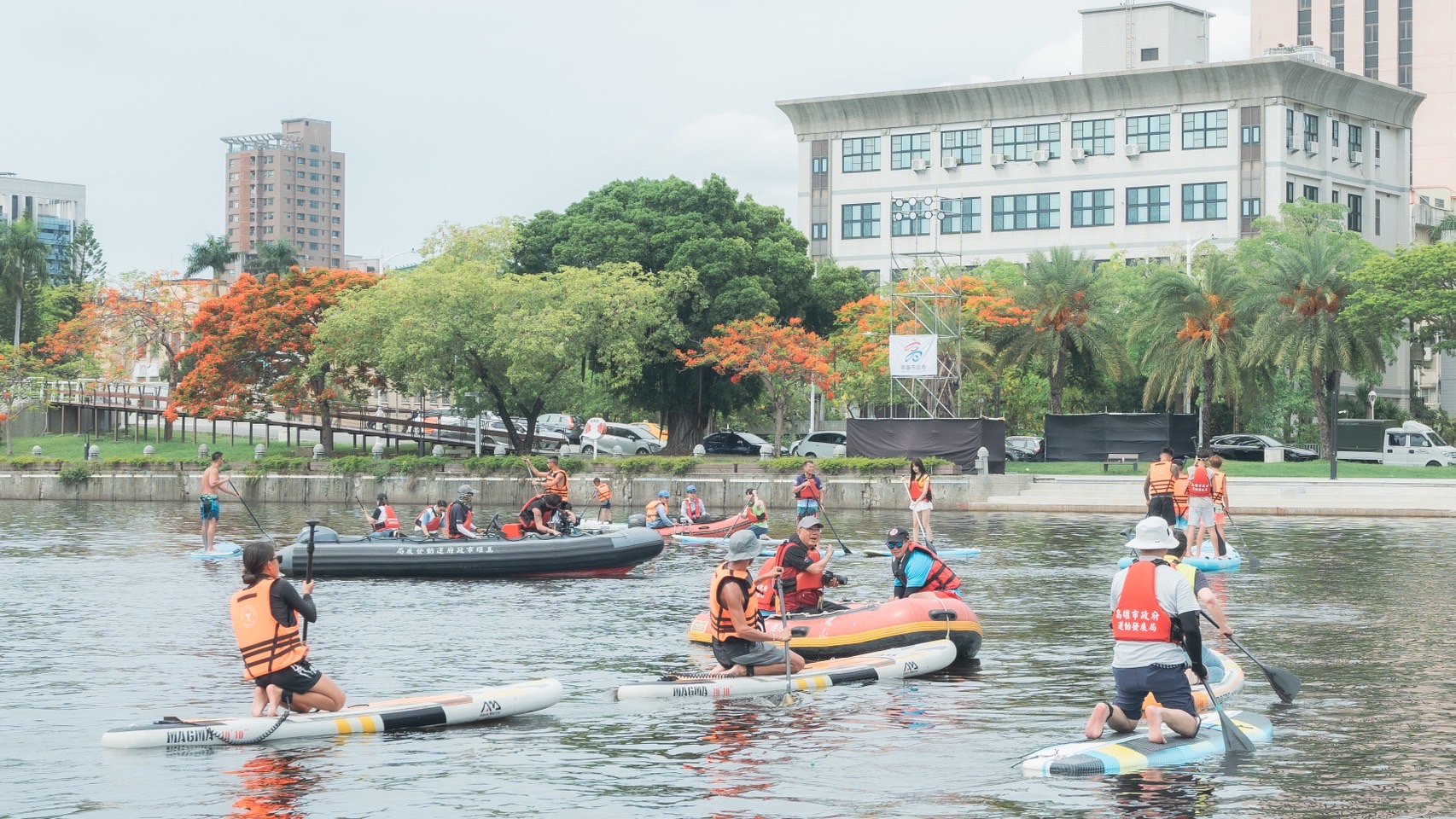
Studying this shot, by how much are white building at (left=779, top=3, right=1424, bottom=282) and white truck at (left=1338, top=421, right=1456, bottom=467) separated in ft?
60.0

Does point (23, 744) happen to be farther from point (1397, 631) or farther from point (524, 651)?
point (1397, 631)

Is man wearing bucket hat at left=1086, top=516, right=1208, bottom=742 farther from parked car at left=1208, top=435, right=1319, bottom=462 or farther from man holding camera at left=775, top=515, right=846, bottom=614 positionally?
parked car at left=1208, top=435, right=1319, bottom=462

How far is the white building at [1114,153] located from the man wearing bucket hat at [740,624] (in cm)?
6495

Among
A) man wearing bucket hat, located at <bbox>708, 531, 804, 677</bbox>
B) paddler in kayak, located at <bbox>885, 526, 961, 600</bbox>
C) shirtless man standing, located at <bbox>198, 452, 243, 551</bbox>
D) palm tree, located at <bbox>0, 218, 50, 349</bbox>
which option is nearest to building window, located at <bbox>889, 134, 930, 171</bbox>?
Answer: palm tree, located at <bbox>0, 218, 50, 349</bbox>

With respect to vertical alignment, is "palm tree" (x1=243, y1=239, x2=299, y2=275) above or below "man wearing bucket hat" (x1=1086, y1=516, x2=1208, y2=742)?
above

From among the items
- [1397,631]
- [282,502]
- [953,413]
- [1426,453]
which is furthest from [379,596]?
[1426,453]

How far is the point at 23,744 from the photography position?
1405 cm

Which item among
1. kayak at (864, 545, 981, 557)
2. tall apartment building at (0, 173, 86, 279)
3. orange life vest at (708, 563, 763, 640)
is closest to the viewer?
orange life vest at (708, 563, 763, 640)

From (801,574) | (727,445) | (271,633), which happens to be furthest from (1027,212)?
(271,633)

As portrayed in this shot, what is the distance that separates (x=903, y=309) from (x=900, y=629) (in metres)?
45.7

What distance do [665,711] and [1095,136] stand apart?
249ft

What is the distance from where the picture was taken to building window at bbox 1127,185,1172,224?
275 ft

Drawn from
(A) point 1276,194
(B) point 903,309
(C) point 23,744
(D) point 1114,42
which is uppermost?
(D) point 1114,42

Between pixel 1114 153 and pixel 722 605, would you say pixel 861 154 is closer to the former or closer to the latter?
pixel 1114 153
